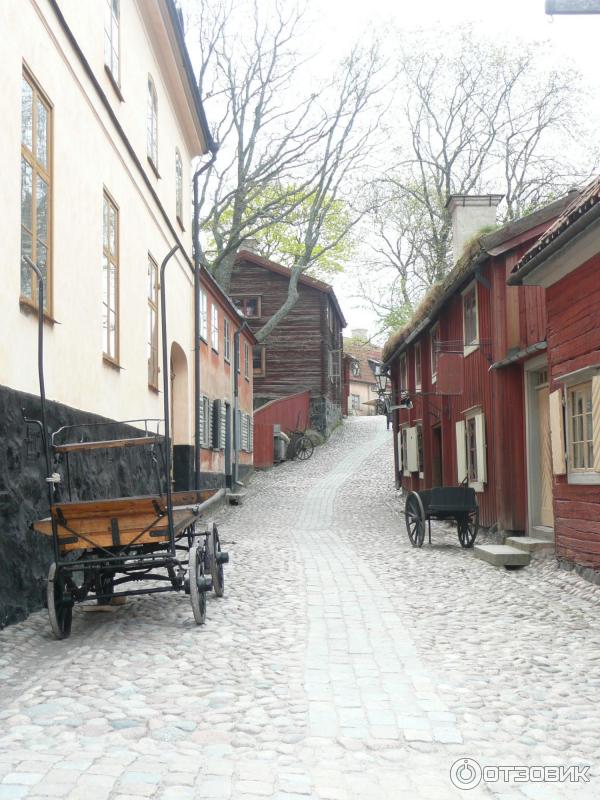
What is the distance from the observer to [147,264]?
44.1 ft

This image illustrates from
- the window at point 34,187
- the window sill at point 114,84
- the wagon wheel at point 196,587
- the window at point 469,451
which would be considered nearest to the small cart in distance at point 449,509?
the window at point 469,451

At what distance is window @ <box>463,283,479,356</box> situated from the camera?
15141 millimetres

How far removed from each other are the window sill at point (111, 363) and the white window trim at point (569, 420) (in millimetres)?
5373

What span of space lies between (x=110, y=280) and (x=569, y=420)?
5868mm

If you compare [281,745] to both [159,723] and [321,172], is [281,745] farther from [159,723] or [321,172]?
[321,172]

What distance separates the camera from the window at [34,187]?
7805mm

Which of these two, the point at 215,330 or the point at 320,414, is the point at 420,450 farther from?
the point at 320,414

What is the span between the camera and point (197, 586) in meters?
6.76

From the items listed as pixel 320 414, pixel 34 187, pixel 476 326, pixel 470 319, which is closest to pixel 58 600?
pixel 34 187

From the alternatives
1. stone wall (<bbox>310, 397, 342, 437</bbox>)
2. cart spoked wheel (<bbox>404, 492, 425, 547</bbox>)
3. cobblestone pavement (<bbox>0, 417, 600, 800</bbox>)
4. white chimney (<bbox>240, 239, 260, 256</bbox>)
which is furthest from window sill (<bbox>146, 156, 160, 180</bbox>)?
white chimney (<bbox>240, 239, 260, 256</bbox>)

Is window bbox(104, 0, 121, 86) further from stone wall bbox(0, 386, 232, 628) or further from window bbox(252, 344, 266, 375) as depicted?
window bbox(252, 344, 266, 375)

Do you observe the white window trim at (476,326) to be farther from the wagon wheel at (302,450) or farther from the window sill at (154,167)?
the wagon wheel at (302,450)

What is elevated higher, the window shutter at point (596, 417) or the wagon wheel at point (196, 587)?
the window shutter at point (596, 417)

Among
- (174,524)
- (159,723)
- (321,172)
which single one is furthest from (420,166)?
(159,723)
